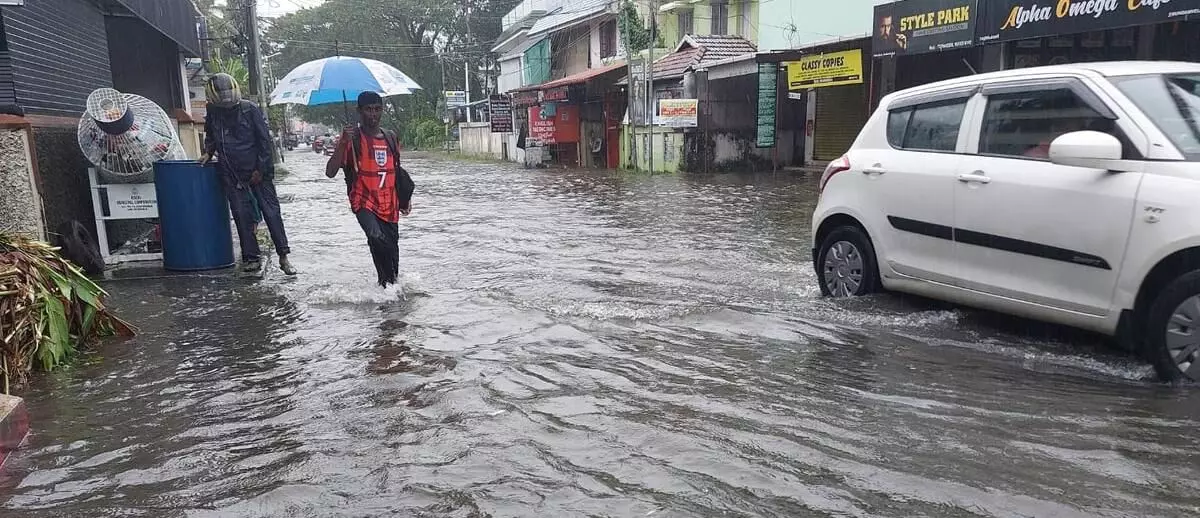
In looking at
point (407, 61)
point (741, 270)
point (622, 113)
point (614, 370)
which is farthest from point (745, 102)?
point (407, 61)

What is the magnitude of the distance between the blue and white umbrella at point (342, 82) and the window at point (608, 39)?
23651 millimetres

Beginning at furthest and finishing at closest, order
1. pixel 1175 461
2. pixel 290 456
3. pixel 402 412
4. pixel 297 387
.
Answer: pixel 297 387
pixel 402 412
pixel 290 456
pixel 1175 461

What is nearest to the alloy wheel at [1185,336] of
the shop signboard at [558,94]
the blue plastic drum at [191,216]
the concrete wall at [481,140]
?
the blue plastic drum at [191,216]

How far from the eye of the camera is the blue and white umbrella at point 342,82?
378 inches

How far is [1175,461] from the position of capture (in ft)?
10.4

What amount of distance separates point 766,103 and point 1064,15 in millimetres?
9025

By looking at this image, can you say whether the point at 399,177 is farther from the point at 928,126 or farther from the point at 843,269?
the point at 928,126

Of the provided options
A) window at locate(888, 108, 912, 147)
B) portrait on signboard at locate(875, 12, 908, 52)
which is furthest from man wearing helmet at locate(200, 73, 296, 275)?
portrait on signboard at locate(875, 12, 908, 52)

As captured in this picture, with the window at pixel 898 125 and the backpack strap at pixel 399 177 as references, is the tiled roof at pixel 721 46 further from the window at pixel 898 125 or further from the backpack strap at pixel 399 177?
the window at pixel 898 125

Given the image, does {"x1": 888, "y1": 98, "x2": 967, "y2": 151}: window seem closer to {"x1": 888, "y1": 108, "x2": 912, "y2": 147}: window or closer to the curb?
{"x1": 888, "y1": 108, "x2": 912, "y2": 147}: window

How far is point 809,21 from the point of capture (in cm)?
2119

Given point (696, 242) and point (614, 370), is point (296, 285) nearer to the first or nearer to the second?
point (614, 370)

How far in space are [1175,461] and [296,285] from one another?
636 cm

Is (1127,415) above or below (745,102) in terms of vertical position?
below
